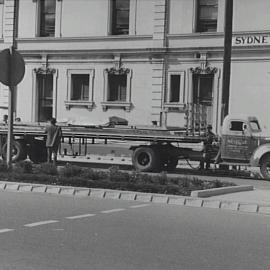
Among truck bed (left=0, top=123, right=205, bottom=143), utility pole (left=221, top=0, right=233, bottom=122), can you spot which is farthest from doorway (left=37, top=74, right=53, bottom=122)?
utility pole (left=221, top=0, right=233, bottom=122)

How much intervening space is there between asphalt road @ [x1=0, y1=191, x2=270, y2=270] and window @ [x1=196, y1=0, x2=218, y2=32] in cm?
1866

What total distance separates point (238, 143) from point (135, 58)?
12756 millimetres

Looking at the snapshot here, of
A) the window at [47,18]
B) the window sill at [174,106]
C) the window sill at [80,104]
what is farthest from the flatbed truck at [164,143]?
the window at [47,18]

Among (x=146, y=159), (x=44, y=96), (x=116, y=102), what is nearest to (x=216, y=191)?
(x=146, y=159)

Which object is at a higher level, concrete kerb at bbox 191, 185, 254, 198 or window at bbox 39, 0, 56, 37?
window at bbox 39, 0, 56, 37

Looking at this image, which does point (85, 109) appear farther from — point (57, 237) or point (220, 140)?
point (57, 237)

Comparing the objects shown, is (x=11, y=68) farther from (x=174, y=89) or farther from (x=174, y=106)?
(x=174, y=89)

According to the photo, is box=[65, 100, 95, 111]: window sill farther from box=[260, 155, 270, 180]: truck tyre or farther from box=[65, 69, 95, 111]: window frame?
box=[260, 155, 270, 180]: truck tyre

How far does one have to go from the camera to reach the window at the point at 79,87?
33.6 m

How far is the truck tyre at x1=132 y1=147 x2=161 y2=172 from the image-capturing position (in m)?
21.4

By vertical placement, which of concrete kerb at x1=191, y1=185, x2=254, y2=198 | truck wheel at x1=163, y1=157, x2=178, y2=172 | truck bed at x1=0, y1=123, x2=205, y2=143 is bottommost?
truck wheel at x1=163, y1=157, x2=178, y2=172

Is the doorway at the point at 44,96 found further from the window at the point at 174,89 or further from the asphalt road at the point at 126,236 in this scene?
the asphalt road at the point at 126,236

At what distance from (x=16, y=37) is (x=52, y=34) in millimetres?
2043

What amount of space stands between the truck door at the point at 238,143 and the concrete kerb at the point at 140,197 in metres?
7.28
